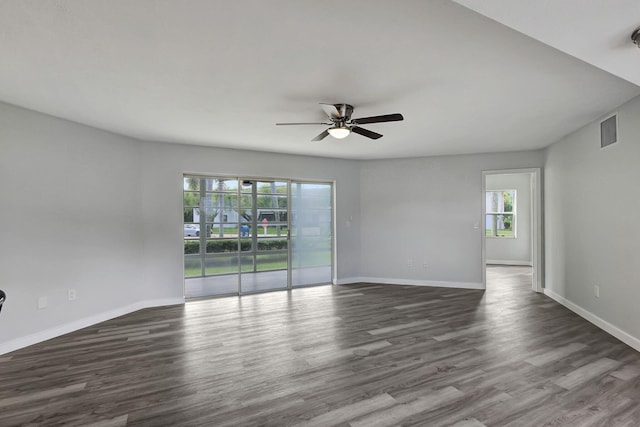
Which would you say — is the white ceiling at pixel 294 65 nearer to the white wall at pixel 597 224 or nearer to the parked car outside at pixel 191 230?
the white wall at pixel 597 224

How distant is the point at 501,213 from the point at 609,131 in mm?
5590

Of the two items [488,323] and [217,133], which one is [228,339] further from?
[488,323]

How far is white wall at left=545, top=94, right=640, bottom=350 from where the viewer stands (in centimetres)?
323

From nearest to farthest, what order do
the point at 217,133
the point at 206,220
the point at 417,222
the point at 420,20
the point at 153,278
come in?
the point at 420,20 < the point at 217,133 < the point at 153,278 < the point at 206,220 < the point at 417,222

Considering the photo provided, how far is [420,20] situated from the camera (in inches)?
73.0

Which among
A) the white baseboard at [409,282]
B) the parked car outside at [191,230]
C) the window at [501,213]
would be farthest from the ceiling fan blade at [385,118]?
the window at [501,213]

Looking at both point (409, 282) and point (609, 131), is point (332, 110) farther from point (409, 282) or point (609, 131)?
point (409, 282)

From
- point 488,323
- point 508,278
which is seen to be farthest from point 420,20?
point 508,278

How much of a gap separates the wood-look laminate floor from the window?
4658mm

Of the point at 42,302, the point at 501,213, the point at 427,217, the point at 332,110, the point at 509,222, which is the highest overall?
the point at 332,110

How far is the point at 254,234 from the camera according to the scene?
5.76 meters

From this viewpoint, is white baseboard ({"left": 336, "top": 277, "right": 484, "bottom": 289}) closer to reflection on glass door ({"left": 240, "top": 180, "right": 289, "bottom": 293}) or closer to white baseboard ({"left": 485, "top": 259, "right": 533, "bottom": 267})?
reflection on glass door ({"left": 240, "top": 180, "right": 289, "bottom": 293})

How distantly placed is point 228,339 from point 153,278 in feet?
6.96

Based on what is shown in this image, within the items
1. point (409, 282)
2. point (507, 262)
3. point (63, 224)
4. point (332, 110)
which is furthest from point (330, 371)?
point (507, 262)
